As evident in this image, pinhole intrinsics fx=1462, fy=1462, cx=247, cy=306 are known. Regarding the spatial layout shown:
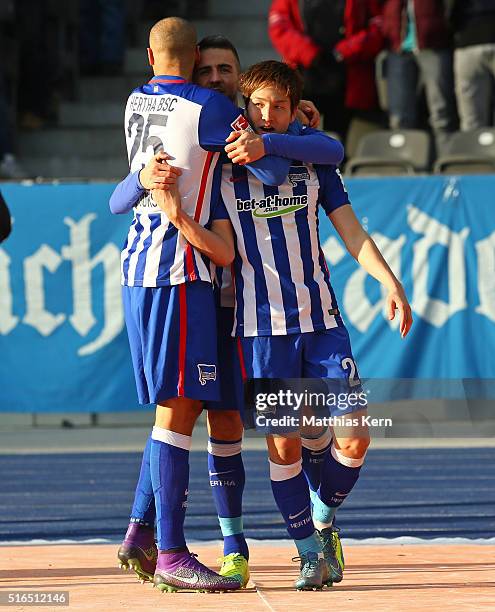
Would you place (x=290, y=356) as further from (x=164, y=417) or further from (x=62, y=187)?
(x=62, y=187)

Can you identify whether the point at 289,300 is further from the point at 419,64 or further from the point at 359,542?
the point at 419,64

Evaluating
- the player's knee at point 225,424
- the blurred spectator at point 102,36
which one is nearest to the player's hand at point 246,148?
the player's knee at point 225,424

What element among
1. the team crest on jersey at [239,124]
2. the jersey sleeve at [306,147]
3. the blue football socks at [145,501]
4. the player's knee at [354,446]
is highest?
the team crest on jersey at [239,124]

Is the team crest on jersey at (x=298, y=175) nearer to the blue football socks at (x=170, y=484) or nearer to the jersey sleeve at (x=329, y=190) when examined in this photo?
the jersey sleeve at (x=329, y=190)

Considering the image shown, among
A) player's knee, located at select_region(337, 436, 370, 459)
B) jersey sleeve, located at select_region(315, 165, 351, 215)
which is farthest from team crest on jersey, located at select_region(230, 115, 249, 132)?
player's knee, located at select_region(337, 436, 370, 459)

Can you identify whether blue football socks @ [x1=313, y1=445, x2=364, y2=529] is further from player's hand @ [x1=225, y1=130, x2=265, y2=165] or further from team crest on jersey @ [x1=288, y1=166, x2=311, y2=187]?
player's hand @ [x1=225, y1=130, x2=265, y2=165]

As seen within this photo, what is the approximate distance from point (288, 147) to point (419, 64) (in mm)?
7798

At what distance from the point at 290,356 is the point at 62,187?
243 inches

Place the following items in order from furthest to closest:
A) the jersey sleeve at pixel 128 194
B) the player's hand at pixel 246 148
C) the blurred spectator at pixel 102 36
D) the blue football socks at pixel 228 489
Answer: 1. the blurred spectator at pixel 102 36
2. the blue football socks at pixel 228 489
3. the jersey sleeve at pixel 128 194
4. the player's hand at pixel 246 148

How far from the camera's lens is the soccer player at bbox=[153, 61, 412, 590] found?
202 inches

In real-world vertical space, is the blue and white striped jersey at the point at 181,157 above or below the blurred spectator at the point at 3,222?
above

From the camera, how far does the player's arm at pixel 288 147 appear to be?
5012mm

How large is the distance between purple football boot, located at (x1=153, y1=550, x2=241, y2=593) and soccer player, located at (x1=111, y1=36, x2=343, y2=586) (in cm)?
8

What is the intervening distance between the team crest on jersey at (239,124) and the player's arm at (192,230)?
0.29 metres
